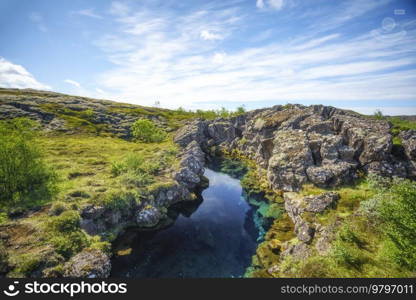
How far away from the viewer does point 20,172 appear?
33.9 metres

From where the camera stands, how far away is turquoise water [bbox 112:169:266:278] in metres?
27.6

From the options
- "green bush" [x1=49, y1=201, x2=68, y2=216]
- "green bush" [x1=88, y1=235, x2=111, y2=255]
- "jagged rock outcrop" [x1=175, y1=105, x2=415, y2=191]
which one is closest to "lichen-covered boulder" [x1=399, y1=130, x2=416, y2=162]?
"jagged rock outcrop" [x1=175, y1=105, x2=415, y2=191]

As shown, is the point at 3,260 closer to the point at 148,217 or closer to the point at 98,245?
A: the point at 98,245

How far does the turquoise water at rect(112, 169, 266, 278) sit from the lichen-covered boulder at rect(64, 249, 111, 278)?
3141mm

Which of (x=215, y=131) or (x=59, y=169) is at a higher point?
(x=215, y=131)

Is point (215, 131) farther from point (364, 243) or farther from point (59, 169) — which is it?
point (364, 243)

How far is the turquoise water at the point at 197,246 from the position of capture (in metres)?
27.6

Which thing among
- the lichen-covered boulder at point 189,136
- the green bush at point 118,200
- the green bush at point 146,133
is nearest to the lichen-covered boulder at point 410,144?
the green bush at point 118,200

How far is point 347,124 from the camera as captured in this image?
2188 inches

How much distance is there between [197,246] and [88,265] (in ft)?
53.2

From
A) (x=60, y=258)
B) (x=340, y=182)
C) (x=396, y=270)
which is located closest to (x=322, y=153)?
(x=340, y=182)

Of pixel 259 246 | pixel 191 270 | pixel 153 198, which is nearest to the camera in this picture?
pixel 191 270

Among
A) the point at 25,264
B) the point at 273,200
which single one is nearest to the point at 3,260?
the point at 25,264

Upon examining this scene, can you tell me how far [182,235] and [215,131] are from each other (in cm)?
9131
